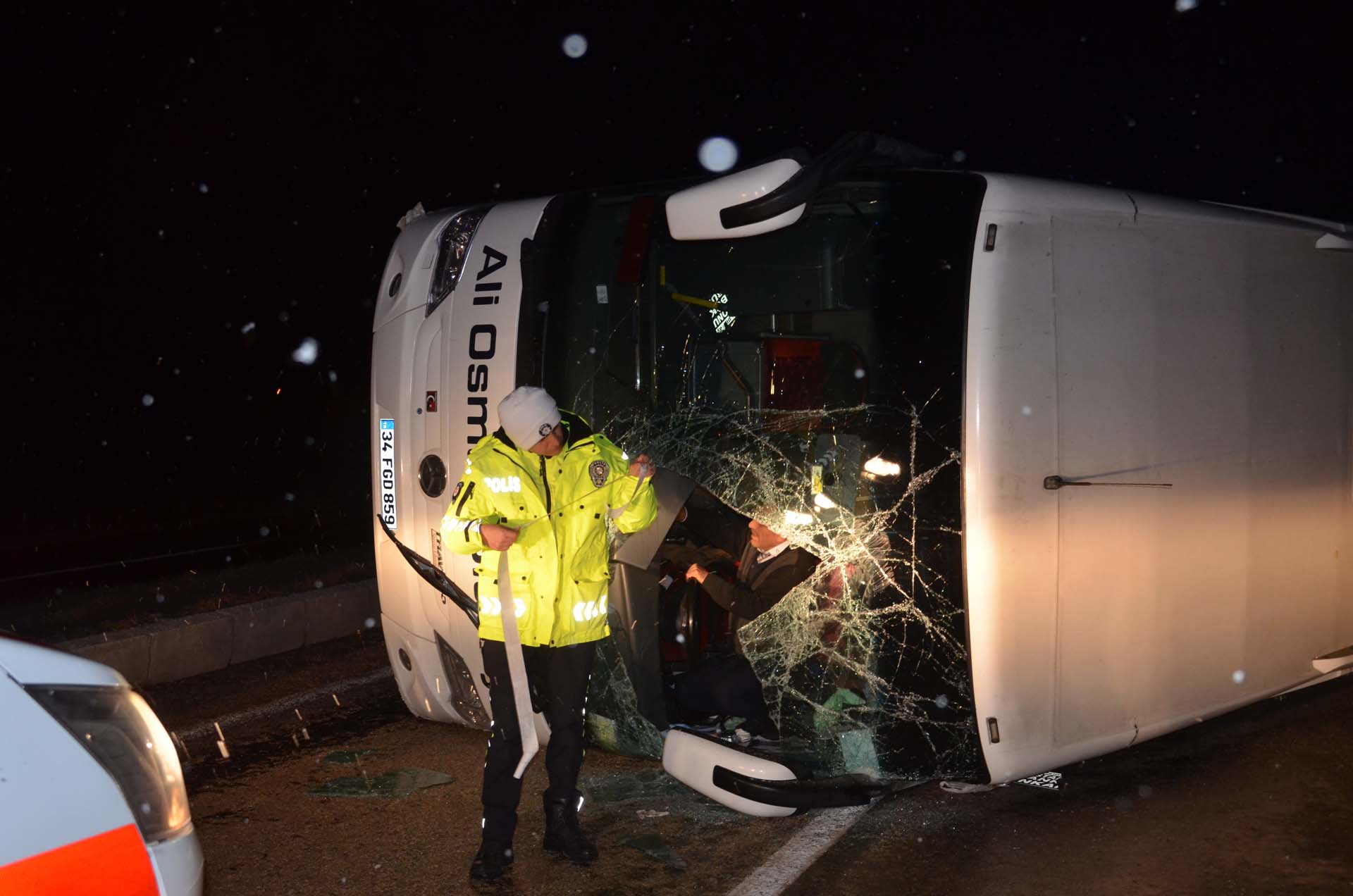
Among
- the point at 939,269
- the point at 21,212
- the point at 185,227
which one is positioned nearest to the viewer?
the point at 939,269

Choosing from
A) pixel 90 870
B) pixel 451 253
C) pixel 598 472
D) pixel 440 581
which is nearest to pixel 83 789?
pixel 90 870

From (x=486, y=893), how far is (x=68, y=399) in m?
23.8

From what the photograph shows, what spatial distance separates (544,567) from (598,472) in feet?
1.18

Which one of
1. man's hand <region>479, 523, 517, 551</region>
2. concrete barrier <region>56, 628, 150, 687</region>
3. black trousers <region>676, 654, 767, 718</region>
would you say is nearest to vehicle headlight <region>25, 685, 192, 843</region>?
man's hand <region>479, 523, 517, 551</region>

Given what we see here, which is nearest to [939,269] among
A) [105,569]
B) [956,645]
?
[956,645]

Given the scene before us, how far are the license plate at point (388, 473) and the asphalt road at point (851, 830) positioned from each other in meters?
1.04

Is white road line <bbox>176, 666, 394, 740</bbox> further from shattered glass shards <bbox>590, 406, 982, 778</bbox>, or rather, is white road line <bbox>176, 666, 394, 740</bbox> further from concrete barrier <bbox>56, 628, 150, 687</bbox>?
shattered glass shards <bbox>590, 406, 982, 778</bbox>

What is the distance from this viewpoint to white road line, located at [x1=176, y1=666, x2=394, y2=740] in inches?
→ 230

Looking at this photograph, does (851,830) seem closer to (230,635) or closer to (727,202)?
(727,202)

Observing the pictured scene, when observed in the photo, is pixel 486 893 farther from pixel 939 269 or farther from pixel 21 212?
pixel 21 212

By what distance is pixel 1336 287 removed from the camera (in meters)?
5.20

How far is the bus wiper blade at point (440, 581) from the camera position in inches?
189

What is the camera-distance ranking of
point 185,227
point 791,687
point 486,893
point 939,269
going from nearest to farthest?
point 486,893, point 939,269, point 791,687, point 185,227

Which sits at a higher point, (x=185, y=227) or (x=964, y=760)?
(x=185, y=227)
